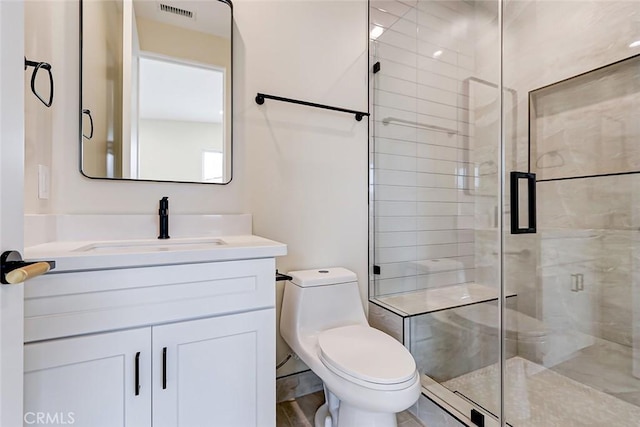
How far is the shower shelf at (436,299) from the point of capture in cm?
178

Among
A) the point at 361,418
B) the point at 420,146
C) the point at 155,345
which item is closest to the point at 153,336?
the point at 155,345

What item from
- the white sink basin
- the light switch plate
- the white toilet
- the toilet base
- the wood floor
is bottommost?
the wood floor

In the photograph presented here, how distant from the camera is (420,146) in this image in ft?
Answer: 6.63

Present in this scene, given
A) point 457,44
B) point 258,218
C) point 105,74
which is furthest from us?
point 457,44

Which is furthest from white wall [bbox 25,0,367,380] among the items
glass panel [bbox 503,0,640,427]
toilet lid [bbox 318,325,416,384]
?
glass panel [bbox 503,0,640,427]

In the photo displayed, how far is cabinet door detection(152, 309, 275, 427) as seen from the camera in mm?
983

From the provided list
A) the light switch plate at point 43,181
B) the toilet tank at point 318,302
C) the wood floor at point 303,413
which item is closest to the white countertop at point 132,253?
the light switch plate at point 43,181

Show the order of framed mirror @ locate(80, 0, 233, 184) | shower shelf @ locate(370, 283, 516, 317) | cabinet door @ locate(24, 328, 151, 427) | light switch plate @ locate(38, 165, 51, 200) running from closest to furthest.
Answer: cabinet door @ locate(24, 328, 151, 427), light switch plate @ locate(38, 165, 51, 200), framed mirror @ locate(80, 0, 233, 184), shower shelf @ locate(370, 283, 516, 317)

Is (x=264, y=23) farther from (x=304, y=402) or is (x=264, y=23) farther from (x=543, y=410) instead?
(x=543, y=410)

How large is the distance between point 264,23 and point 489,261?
1908 millimetres

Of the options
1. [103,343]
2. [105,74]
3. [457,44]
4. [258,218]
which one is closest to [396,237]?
[258,218]

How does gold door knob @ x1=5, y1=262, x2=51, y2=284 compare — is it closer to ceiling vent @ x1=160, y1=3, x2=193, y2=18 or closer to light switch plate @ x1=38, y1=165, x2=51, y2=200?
A: light switch plate @ x1=38, y1=165, x2=51, y2=200

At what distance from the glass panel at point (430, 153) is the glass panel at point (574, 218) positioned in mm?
184

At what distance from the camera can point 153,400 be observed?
963 millimetres
